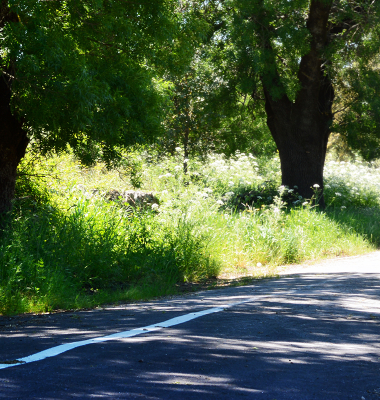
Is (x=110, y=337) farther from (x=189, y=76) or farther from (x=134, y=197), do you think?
(x=189, y=76)

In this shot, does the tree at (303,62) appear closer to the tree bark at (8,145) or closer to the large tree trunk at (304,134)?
the large tree trunk at (304,134)

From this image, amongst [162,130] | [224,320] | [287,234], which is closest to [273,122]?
[287,234]

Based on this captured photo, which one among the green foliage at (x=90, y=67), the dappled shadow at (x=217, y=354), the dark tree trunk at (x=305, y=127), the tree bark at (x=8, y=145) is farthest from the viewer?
the dark tree trunk at (x=305, y=127)

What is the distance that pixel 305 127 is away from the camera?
725 inches

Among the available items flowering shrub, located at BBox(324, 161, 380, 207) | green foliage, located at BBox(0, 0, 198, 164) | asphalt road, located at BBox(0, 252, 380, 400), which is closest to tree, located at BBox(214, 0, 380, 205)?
flowering shrub, located at BBox(324, 161, 380, 207)

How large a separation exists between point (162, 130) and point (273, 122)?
977 centimetres

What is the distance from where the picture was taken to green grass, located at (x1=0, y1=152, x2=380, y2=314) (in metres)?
7.94

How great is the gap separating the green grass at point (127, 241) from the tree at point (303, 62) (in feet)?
9.39

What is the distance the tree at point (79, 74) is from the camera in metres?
7.29

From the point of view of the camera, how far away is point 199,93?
20.2 meters

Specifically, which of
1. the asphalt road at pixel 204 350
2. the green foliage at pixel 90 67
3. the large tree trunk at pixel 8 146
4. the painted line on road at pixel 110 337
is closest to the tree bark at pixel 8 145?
the large tree trunk at pixel 8 146

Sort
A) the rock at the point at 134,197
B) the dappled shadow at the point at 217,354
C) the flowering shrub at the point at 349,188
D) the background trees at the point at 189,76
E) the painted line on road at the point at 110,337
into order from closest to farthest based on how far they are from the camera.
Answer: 1. the dappled shadow at the point at 217,354
2. the painted line on road at the point at 110,337
3. the background trees at the point at 189,76
4. the rock at the point at 134,197
5. the flowering shrub at the point at 349,188

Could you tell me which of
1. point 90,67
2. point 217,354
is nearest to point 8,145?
point 90,67

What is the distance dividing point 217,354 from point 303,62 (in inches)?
590
